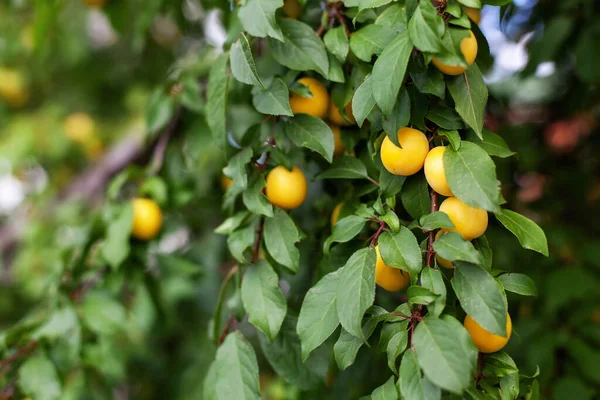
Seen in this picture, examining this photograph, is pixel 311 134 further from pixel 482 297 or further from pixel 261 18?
pixel 482 297

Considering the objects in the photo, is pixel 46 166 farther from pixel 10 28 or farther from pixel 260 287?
pixel 260 287

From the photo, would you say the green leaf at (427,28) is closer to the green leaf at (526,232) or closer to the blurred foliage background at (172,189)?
the green leaf at (526,232)

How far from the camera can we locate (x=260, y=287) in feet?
2.62

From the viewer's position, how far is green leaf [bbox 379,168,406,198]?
0.72 m

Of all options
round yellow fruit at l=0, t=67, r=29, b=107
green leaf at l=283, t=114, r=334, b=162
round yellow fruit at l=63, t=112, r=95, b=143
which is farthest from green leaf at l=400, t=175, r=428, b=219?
round yellow fruit at l=0, t=67, r=29, b=107

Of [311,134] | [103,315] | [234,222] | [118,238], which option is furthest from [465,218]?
[103,315]

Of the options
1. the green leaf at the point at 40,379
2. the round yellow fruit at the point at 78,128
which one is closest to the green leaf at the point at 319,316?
the green leaf at the point at 40,379

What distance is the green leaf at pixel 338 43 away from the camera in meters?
0.76

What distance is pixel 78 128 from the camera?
2.38 metres

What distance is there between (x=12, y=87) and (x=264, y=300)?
228 cm

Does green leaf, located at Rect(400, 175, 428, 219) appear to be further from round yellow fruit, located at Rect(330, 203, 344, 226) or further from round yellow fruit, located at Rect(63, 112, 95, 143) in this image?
round yellow fruit, located at Rect(63, 112, 95, 143)

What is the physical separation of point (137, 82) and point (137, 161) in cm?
84

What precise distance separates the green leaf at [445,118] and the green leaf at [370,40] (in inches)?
4.3

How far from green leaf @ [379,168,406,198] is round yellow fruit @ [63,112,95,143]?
1942 mm
